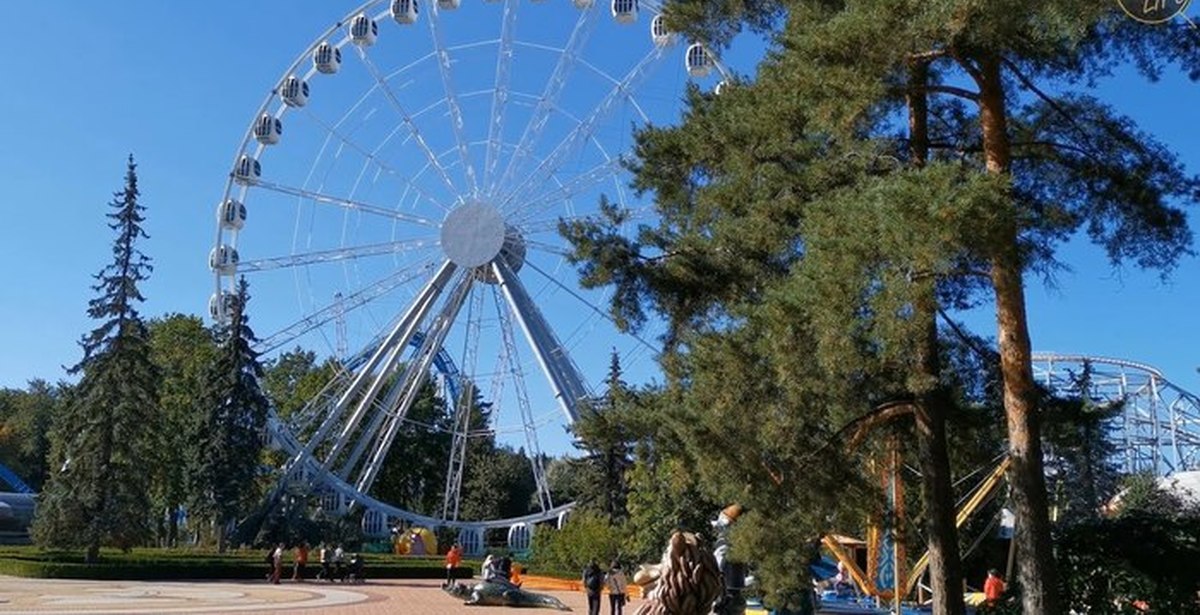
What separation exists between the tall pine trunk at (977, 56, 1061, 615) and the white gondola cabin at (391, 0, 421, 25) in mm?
29076

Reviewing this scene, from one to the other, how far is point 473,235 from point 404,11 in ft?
25.0

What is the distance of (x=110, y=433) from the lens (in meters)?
33.0

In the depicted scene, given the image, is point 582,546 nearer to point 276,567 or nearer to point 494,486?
point 276,567

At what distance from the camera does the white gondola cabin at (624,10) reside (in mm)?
36938

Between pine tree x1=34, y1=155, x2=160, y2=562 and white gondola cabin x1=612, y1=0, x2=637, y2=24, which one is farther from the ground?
white gondola cabin x1=612, y1=0, x2=637, y2=24

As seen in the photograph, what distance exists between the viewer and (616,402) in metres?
14.7

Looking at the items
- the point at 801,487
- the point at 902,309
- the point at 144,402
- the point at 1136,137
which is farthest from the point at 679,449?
the point at 144,402

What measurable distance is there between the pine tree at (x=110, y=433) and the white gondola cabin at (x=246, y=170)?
4.50m

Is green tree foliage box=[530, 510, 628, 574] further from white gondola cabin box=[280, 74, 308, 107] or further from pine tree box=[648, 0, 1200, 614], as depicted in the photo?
pine tree box=[648, 0, 1200, 614]

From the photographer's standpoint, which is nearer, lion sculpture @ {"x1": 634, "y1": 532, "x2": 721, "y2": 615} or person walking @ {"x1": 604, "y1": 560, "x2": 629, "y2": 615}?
lion sculpture @ {"x1": 634, "y1": 532, "x2": 721, "y2": 615}

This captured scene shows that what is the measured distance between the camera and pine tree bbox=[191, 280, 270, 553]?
4434 centimetres

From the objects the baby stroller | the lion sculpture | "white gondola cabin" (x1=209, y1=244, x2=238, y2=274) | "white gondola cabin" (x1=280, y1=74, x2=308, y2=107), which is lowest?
the baby stroller

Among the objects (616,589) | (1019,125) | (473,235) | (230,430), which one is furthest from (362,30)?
(1019,125)

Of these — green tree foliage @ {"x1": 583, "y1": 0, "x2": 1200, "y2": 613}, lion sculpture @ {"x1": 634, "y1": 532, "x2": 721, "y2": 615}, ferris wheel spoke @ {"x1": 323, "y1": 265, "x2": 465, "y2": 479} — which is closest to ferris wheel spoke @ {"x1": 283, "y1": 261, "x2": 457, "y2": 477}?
ferris wheel spoke @ {"x1": 323, "y1": 265, "x2": 465, "y2": 479}
